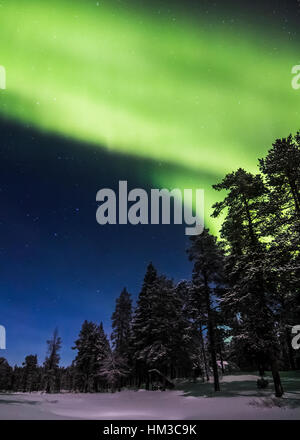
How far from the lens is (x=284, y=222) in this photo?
43.2 feet

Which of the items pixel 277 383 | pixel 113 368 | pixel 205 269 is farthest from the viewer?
pixel 113 368

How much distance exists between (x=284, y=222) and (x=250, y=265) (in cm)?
308

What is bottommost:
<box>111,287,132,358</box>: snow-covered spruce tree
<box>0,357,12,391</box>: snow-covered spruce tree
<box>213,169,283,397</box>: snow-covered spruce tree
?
<box>0,357,12,391</box>: snow-covered spruce tree

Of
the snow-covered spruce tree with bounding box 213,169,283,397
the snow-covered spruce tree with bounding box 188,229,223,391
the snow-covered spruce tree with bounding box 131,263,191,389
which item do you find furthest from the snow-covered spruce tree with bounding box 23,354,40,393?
the snow-covered spruce tree with bounding box 213,169,283,397

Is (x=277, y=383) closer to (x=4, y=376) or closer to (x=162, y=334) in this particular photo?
(x=162, y=334)

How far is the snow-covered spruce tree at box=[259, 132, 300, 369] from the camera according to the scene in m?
12.1

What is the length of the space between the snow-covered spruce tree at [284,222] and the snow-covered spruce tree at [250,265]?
1.77ft

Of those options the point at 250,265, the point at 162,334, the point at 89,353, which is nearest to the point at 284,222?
the point at 250,265

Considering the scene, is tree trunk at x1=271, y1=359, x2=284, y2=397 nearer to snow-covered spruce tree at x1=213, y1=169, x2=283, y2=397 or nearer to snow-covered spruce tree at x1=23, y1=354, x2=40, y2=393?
snow-covered spruce tree at x1=213, y1=169, x2=283, y2=397

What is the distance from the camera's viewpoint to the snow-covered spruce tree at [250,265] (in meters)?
13.2

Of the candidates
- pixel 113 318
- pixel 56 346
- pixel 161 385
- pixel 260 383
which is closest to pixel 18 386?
pixel 56 346

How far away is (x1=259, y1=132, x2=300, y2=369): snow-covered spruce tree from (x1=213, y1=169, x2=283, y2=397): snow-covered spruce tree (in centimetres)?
54
